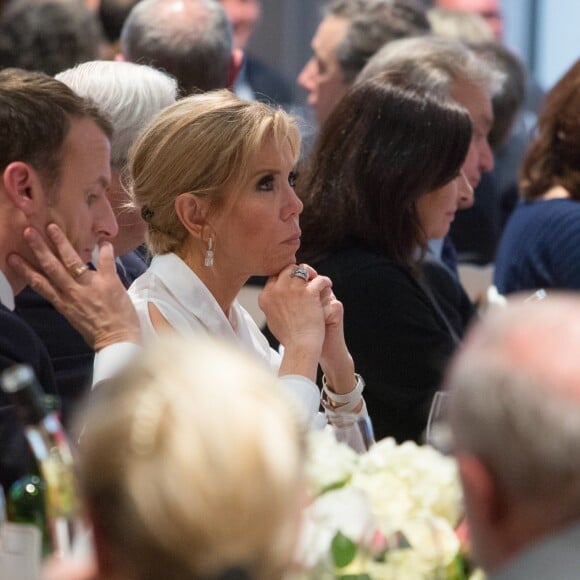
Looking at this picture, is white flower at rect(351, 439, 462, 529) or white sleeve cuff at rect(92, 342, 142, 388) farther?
white sleeve cuff at rect(92, 342, 142, 388)

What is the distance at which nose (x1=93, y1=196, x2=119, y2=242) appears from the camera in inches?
107

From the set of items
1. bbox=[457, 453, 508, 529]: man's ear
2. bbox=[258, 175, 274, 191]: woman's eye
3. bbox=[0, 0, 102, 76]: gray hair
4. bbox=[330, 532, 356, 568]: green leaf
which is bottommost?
bbox=[0, 0, 102, 76]: gray hair

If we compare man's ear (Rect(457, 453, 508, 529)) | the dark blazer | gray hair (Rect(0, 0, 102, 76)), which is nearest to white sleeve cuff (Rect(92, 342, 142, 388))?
the dark blazer

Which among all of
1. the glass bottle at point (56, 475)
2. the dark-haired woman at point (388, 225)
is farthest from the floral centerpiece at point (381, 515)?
the dark-haired woman at point (388, 225)

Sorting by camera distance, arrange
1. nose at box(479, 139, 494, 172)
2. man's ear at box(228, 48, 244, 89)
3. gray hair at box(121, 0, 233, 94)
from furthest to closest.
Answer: man's ear at box(228, 48, 244, 89), gray hair at box(121, 0, 233, 94), nose at box(479, 139, 494, 172)

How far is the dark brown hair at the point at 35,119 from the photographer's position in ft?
8.47

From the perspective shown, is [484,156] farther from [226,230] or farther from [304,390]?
[304,390]

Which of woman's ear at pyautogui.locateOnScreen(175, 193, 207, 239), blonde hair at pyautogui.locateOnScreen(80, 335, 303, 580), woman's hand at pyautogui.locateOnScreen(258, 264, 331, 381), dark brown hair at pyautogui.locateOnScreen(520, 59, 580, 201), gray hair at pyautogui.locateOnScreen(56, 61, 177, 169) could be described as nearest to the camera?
blonde hair at pyautogui.locateOnScreen(80, 335, 303, 580)

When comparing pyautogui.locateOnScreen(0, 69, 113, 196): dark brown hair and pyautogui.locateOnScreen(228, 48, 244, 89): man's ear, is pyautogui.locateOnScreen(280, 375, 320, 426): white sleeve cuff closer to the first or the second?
pyautogui.locateOnScreen(0, 69, 113, 196): dark brown hair

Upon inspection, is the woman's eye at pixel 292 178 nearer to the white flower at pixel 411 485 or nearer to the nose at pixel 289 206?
the nose at pixel 289 206

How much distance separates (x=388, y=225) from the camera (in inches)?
136

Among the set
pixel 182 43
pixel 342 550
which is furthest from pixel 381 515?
pixel 182 43

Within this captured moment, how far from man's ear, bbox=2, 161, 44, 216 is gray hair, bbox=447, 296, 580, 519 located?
4.53ft

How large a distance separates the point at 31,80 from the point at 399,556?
1.42 m
